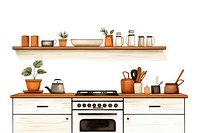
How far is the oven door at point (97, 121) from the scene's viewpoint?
5105 mm

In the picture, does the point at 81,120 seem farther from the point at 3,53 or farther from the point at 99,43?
the point at 3,53

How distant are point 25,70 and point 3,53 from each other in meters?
0.50

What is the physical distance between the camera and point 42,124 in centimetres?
511

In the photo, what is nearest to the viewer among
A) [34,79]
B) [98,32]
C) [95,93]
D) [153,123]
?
[153,123]

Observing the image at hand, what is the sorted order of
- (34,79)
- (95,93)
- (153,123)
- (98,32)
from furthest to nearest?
(98,32) → (34,79) → (95,93) → (153,123)

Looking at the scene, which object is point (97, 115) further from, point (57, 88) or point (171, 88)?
point (171, 88)

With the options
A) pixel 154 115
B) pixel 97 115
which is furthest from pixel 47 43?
pixel 154 115

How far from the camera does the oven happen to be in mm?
5105

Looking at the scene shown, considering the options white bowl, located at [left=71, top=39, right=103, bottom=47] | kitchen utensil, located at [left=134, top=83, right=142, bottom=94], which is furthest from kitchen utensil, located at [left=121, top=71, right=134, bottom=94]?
white bowl, located at [left=71, top=39, right=103, bottom=47]

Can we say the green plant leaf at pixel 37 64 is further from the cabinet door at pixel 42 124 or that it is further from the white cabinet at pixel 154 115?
the white cabinet at pixel 154 115

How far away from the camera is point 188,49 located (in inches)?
223

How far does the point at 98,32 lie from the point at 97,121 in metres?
1.30

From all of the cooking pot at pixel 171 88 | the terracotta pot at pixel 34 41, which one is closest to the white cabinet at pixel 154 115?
the cooking pot at pixel 171 88

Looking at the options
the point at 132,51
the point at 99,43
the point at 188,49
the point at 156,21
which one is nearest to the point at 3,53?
the point at 99,43
